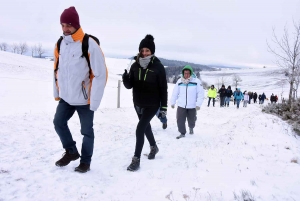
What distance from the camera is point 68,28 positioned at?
3621 millimetres

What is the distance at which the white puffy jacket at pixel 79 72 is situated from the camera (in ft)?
11.9

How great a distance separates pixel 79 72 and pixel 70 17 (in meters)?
0.82

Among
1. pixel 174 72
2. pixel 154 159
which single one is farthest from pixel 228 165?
pixel 174 72

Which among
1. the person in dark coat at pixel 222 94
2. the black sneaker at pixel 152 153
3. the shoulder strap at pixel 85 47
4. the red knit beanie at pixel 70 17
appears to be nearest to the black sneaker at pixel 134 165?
the black sneaker at pixel 152 153

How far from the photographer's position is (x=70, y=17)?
140 inches

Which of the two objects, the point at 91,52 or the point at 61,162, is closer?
the point at 91,52

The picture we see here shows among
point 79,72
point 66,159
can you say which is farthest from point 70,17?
point 66,159

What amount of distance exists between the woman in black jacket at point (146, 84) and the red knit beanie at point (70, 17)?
1.26 m

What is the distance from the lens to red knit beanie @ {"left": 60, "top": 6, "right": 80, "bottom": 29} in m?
3.55

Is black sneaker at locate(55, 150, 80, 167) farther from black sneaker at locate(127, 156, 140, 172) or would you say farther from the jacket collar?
the jacket collar

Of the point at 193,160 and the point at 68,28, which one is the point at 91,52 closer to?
the point at 68,28

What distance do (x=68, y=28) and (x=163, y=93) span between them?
2.00m

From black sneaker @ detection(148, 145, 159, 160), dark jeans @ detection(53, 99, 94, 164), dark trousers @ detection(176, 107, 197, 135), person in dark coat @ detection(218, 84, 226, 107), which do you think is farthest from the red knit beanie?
person in dark coat @ detection(218, 84, 226, 107)

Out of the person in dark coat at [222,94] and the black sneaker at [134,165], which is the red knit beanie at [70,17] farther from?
the person in dark coat at [222,94]
